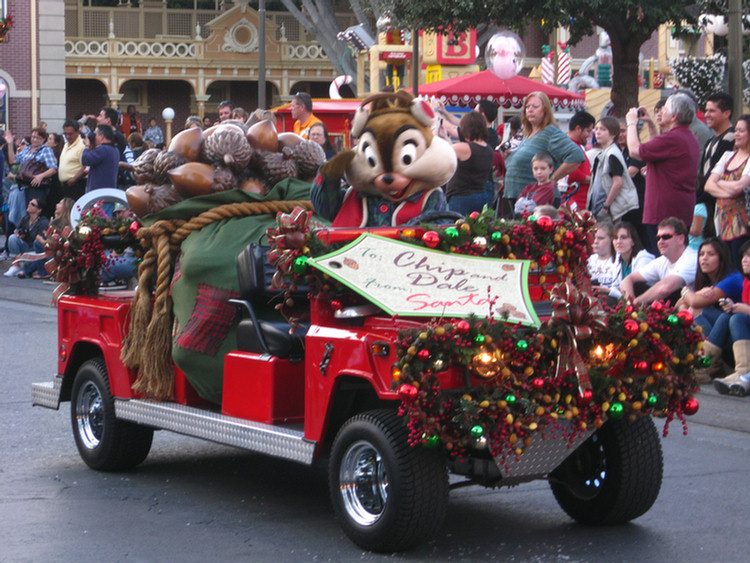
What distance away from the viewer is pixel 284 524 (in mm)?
5211

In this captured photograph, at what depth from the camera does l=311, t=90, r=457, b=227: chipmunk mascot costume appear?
5.80 meters

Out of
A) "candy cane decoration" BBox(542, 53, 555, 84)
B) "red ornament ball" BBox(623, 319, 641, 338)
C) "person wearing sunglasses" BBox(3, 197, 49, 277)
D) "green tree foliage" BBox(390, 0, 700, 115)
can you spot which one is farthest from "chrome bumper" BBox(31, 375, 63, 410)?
"candy cane decoration" BBox(542, 53, 555, 84)

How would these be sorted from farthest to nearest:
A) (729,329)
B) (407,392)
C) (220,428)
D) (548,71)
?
1. (548,71)
2. (729,329)
3. (220,428)
4. (407,392)

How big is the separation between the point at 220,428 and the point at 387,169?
1.45 m

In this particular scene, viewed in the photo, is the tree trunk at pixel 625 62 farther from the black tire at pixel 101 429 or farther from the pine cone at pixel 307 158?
the black tire at pixel 101 429

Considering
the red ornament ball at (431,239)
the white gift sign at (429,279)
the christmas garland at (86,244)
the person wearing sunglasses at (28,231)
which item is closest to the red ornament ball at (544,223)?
the white gift sign at (429,279)

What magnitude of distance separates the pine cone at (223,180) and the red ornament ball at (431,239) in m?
1.59

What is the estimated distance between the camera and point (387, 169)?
5820 mm

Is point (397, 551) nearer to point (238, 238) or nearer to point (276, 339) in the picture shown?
point (276, 339)

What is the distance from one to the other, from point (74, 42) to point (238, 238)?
43.6 m

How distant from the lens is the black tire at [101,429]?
20.3 ft

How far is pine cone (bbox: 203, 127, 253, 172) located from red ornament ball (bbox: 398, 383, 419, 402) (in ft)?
7.58

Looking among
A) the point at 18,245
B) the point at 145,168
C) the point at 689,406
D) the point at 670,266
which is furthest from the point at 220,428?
the point at 18,245

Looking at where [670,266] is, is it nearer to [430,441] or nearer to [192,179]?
[192,179]
